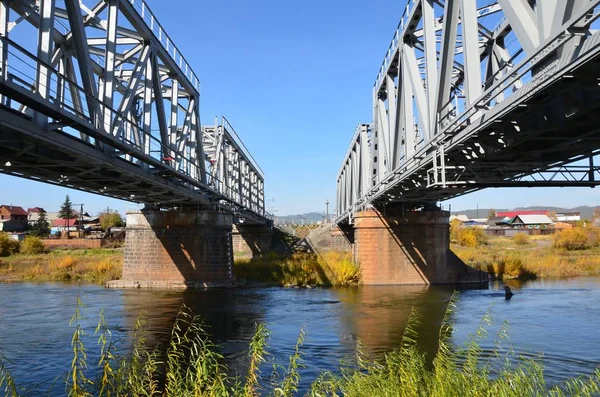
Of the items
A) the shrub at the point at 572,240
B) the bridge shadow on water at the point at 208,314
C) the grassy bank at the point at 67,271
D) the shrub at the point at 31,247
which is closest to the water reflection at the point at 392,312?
the bridge shadow on water at the point at 208,314

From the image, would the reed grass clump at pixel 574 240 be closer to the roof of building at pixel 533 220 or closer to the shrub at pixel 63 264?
the shrub at pixel 63 264

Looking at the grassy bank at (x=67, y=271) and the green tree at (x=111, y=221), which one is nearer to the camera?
the grassy bank at (x=67, y=271)

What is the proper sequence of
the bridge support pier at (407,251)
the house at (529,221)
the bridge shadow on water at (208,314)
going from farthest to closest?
1. the house at (529,221)
2. the bridge support pier at (407,251)
3. the bridge shadow on water at (208,314)

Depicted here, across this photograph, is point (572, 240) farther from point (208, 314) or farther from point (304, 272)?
point (208, 314)

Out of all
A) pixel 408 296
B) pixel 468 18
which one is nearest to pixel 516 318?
pixel 408 296

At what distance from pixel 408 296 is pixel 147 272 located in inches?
703

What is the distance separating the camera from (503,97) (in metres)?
16.4

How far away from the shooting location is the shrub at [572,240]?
6894 centimetres

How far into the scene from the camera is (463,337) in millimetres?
19094

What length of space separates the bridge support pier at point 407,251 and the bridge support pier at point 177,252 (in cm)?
991

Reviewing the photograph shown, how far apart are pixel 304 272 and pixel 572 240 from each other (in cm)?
4566

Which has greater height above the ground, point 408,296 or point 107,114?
point 107,114

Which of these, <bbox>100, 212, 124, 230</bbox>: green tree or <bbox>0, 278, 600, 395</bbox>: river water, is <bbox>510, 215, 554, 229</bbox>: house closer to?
<bbox>100, 212, 124, 230</bbox>: green tree

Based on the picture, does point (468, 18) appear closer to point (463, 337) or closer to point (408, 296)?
point (463, 337)
